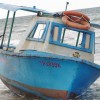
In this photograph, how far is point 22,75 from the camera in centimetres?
1437

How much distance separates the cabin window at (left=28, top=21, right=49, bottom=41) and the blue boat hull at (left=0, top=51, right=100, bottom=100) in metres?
0.66

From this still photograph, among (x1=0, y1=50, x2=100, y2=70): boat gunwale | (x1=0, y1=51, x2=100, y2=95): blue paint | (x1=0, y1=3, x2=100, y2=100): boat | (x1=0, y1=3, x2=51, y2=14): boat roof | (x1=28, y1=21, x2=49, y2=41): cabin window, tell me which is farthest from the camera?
(x1=0, y1=3, x2=51, y2=14): boat roof

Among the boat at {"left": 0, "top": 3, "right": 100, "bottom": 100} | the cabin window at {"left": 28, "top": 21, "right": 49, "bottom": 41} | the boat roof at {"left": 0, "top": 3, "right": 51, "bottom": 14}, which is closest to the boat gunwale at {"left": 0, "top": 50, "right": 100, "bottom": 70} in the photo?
the boat at {"left": 0, "top": 3, "right": 100, "bottom": 100}

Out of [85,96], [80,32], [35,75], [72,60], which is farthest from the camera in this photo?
[85,96]

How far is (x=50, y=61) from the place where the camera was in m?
13.1

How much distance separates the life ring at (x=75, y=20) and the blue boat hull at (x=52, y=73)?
1.48 m

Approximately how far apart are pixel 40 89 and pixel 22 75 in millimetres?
919

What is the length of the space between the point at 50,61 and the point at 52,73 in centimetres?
45

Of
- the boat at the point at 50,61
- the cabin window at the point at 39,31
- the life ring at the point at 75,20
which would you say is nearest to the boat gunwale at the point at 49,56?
the boat at the point at 50,61

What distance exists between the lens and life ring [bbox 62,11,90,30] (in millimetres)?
14086

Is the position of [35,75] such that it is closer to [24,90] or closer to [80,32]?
[24,90]

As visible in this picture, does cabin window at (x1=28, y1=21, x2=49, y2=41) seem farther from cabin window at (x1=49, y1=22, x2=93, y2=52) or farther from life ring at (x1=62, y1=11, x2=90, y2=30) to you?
life ring at (x1=62, y1=11, x2=90, y2=30)

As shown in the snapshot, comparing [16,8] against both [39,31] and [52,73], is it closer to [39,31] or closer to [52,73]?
[39,31]

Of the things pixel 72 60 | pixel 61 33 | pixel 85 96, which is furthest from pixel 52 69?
pixel 85 96
